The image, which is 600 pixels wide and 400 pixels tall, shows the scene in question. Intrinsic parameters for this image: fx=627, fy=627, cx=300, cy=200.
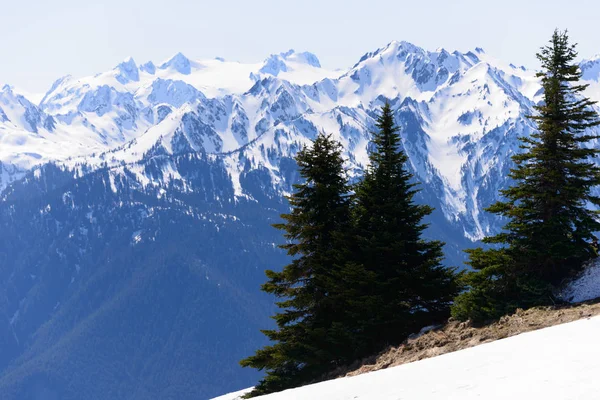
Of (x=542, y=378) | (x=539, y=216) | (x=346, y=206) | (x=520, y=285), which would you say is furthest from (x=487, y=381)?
(x=346, y=206)

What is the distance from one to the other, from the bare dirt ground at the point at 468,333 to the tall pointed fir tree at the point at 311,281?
14.4ft

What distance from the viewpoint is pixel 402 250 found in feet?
104

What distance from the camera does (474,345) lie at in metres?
23.3

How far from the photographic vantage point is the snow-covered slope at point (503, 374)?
15.3 m

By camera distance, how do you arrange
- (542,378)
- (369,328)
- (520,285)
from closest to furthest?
(542,378), (520,285), (369,328)

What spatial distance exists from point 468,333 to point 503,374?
7.93m

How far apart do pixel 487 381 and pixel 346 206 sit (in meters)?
18.2

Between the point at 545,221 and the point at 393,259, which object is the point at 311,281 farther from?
the point at 545,221

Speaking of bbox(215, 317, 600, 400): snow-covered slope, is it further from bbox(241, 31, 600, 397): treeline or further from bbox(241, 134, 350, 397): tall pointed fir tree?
bbox(241, 134, 350, 397): tall pointed fir tree

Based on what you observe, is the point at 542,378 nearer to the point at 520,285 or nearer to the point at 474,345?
the point at 474,345

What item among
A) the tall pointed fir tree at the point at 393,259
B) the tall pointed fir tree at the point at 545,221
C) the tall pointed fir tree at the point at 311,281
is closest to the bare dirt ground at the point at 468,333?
the tall pointed fir tree at the point at 545,221

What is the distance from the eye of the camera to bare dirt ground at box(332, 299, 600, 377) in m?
23.2

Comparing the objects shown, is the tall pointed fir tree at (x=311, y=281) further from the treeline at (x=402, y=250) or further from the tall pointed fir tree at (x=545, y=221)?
the tall pointed fir tree at (x=545, y=221)

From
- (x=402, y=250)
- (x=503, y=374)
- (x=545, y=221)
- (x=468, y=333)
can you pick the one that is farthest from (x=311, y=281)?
(x=503, y=374)
